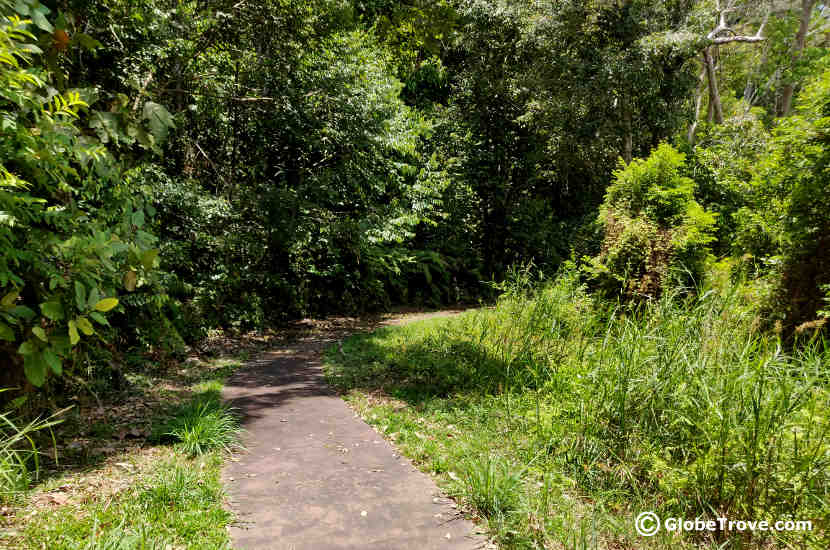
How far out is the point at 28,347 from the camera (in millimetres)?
2619

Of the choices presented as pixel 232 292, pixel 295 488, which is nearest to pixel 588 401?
pixel 295 488

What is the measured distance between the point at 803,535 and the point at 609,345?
7.58 feet

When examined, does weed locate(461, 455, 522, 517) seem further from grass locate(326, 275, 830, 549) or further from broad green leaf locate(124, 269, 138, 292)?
broad green leaf locate(124, 269, 138, 292)

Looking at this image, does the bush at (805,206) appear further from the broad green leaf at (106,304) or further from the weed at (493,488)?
the broad green leaf at (106,304)

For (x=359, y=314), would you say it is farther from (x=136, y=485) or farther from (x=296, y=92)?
(x=136, y=485)

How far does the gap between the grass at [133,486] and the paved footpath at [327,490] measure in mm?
207

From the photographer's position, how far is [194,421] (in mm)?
4129

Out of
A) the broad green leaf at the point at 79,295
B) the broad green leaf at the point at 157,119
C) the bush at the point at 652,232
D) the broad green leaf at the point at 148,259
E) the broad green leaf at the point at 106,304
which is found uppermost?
the broad green leaf at the point at 157,119

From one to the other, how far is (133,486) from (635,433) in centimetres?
379

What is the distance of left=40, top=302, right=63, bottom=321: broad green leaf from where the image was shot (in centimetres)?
265

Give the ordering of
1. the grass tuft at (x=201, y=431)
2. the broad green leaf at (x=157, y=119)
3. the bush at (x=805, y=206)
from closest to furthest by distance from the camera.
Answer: the broad green leaf at (x=157, y=119) → the grass tuft at (x=201, y=431) → the bush at (x=805, y=206)

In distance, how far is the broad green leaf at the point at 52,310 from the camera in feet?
8.68

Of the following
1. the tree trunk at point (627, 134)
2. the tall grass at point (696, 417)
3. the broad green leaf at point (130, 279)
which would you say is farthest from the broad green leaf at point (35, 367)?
the tree trunk at point (627, 134)

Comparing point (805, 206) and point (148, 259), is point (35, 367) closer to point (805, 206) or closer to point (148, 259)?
point (148, 259)
